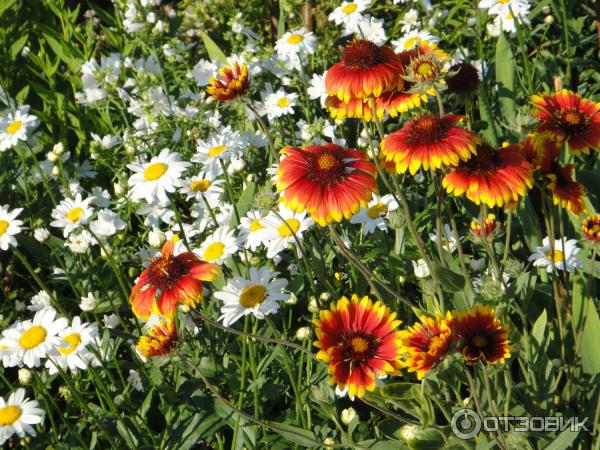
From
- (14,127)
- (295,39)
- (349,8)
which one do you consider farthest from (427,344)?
(14,127)

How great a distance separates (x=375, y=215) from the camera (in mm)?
1917

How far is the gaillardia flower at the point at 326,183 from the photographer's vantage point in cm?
116

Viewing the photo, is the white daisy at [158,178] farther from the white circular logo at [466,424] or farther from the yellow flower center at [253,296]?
the white circular logo at [466,424]

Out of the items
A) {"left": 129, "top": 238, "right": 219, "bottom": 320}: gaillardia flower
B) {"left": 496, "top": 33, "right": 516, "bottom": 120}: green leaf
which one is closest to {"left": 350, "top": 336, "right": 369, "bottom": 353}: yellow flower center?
{"left": 129, "top": 238, "right": 219, "bottom": 320}: gaillardia flower

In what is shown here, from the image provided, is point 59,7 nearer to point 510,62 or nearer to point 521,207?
point 510,62

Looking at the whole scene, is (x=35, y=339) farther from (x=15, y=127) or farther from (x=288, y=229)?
(x=15, y=127)

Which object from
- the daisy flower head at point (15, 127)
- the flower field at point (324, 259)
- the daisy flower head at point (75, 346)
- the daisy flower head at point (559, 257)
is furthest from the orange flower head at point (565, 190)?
the daisy flower head at point (15, 127)

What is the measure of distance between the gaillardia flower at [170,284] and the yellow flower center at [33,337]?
493 mm

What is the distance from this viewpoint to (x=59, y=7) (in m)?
3.43

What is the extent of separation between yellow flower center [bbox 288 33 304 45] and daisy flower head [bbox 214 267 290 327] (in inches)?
48.5

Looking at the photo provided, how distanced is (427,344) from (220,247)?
0.80 meters

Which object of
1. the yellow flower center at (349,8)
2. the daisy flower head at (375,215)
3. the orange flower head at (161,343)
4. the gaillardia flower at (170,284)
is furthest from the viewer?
the yellow flower center at (349,8)

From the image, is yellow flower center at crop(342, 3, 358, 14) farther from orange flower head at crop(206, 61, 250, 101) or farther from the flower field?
orange flower head at crop(206, 61, 250, 101)

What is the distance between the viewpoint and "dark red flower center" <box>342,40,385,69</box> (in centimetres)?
129
